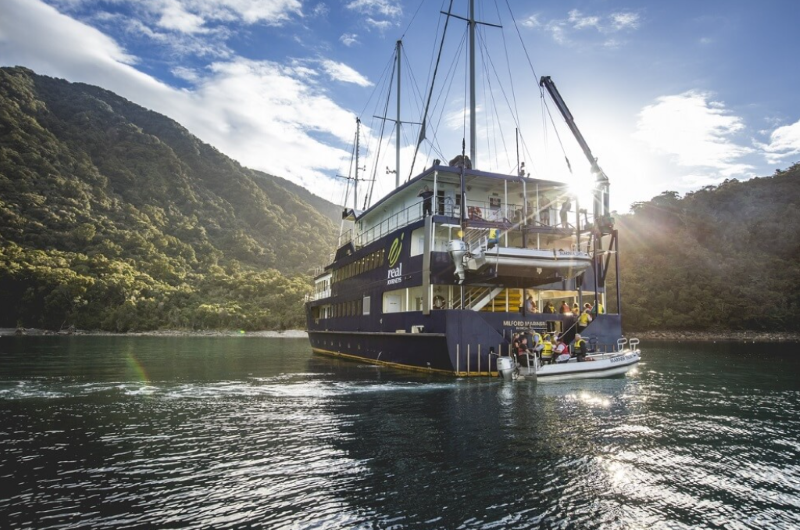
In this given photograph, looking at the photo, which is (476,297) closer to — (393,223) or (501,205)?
(501,205)

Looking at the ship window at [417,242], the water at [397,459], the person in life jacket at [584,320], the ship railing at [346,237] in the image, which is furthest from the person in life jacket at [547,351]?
the ship railing at [346,237]

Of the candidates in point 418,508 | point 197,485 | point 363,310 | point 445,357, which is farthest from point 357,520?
point 363,310

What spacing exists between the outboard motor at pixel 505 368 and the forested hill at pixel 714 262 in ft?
234

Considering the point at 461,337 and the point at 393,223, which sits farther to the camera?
the point at 393,223

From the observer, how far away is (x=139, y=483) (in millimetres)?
6777

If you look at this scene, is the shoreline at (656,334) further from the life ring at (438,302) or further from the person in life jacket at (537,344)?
the life ring at (438,302)

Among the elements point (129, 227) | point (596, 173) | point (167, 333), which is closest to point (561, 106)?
point (596, 173)

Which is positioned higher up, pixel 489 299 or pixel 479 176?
pixel 479 176

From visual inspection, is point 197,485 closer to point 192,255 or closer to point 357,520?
point 357,520

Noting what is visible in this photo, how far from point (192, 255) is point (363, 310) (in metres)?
110

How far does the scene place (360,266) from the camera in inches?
1112

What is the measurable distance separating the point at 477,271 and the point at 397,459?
12000 mm

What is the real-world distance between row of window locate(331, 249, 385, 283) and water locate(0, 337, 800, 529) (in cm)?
1012

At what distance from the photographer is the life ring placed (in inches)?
811
